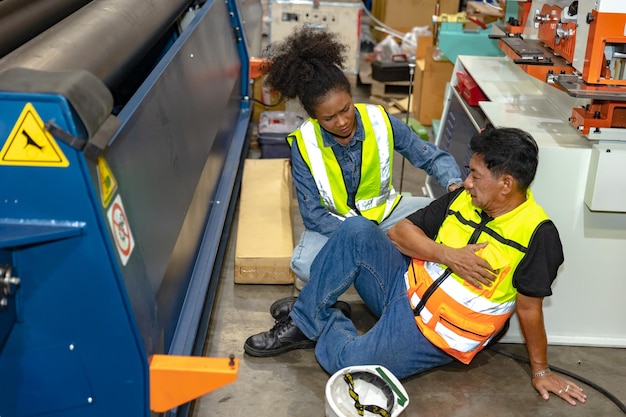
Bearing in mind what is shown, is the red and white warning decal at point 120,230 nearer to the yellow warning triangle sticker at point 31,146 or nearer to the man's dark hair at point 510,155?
the yellow warning triangle sticker at point 31,146

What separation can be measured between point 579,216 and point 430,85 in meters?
2.37

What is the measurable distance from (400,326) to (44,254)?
1.20m

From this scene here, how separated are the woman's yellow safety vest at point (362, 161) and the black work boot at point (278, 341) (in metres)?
0.45

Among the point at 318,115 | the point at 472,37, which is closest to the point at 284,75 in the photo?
the point at 318,115

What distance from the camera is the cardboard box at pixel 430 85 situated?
4.61m

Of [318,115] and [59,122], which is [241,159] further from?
[59,122]

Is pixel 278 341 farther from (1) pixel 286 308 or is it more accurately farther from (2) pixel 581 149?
(2) pixel 581 149

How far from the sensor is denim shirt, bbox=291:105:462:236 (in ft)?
8.52

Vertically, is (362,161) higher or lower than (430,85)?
higher

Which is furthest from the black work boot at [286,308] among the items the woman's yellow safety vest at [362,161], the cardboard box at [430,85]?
the cardboard box at [430,85]

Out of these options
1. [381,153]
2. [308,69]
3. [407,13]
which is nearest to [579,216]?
[381,153]

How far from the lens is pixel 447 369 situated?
2.51m

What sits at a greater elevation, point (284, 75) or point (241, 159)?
point (284, 75)

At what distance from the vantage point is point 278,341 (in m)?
2.52
